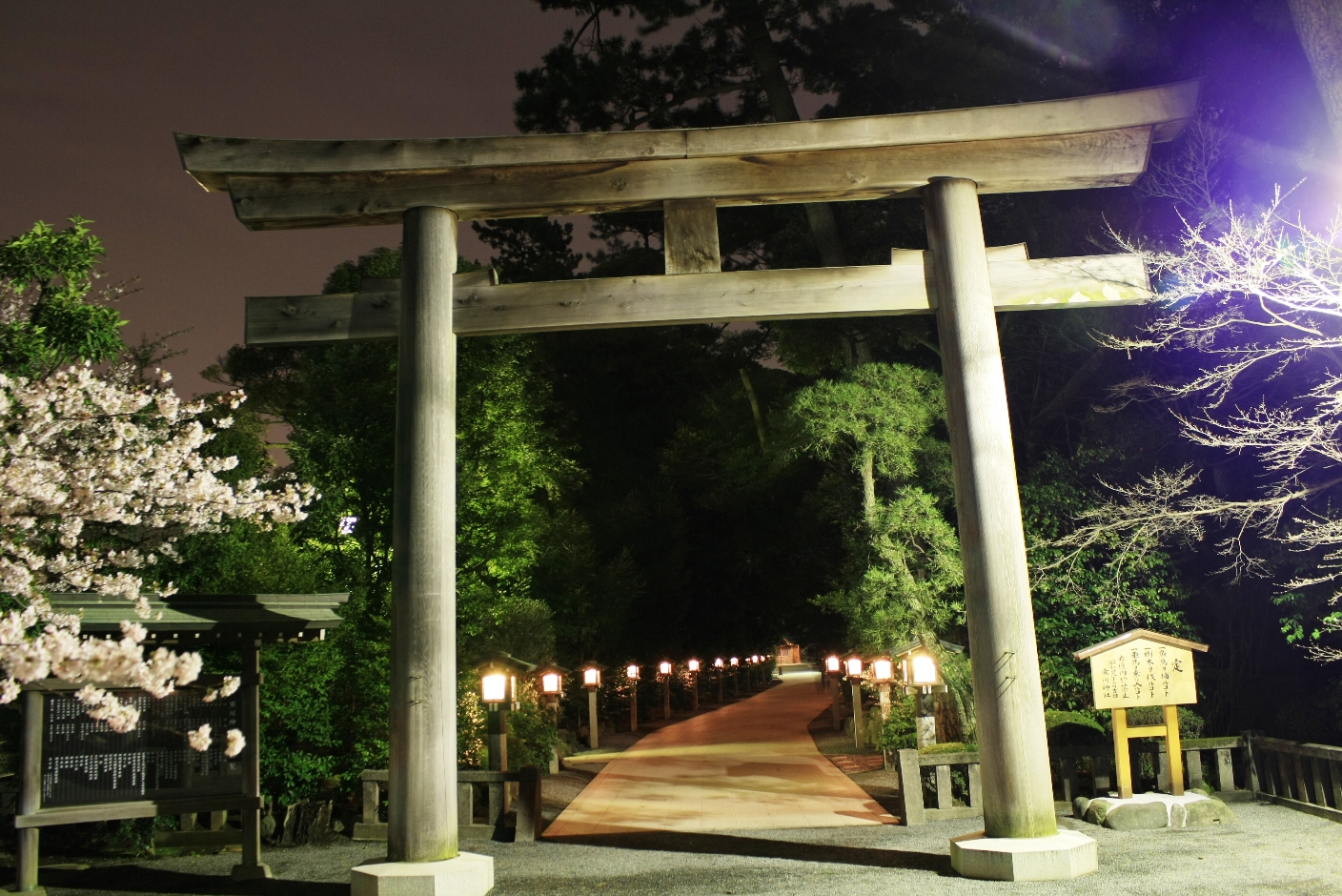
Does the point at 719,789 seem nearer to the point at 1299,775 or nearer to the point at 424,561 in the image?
the point at 1299,775

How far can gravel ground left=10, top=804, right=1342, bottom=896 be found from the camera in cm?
601

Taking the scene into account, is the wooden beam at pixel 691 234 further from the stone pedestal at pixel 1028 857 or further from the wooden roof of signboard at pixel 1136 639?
the wooden roof of signboard at pixel 1136 639

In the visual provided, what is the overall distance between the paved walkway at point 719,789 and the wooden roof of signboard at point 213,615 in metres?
3.34

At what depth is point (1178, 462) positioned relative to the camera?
41.6 ft

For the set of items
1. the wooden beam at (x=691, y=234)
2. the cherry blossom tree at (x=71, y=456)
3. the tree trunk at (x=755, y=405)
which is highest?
the tree trunk at (x=755, y=405)

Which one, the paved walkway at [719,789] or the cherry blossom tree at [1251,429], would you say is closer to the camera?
the cherry blossom tree at [1251,429]

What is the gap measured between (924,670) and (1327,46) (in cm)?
734

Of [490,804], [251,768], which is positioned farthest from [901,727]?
[251,768]

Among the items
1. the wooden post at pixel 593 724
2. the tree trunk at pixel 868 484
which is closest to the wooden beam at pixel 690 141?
the tree trunk at pixel 868 484

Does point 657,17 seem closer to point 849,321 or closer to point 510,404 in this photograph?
point 849,321

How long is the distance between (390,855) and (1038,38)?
47.6ft

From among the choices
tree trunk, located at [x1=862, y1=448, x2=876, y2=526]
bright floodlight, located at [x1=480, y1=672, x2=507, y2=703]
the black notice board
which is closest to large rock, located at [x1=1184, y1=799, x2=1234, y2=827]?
tree trunk, located at [x1=862, y1=448, x2=876, y2=526]

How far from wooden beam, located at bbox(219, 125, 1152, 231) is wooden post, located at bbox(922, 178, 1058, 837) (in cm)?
31

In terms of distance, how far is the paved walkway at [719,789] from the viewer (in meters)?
9.63
